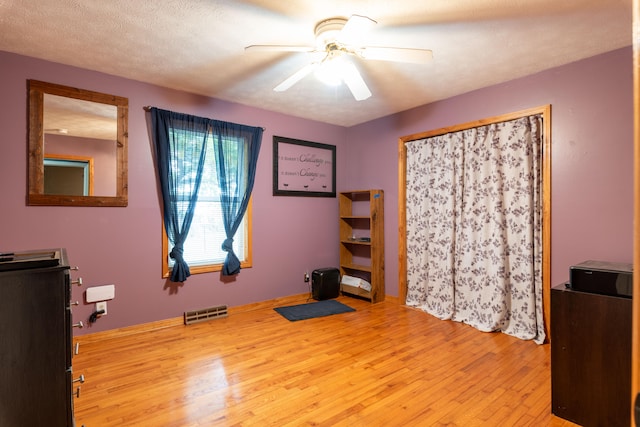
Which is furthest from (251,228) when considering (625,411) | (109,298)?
(625,411)

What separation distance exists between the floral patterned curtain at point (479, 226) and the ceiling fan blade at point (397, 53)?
158 centimetres

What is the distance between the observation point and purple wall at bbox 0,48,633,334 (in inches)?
101

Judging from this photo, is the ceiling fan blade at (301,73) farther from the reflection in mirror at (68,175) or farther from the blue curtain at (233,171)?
the reflection in mirror at (68,175)

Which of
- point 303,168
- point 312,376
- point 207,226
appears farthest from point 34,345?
point 303,168

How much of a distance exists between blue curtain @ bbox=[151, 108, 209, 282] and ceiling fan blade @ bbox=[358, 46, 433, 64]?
82.2 inches

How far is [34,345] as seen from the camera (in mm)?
1104

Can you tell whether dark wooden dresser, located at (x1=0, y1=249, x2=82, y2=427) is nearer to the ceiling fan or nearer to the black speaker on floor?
the ceiling fan

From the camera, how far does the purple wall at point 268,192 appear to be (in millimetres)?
2553

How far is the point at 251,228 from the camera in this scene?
12.9 ft

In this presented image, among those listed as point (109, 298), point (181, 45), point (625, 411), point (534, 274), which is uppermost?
point (181, 45)

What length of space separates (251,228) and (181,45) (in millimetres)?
2092

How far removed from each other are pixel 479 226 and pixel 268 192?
2456mm

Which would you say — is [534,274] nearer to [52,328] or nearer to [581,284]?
[581,284]

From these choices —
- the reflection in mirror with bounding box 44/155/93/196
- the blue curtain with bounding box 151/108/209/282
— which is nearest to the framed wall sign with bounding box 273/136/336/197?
the blue curtain with bounding box 151/108/209/282
